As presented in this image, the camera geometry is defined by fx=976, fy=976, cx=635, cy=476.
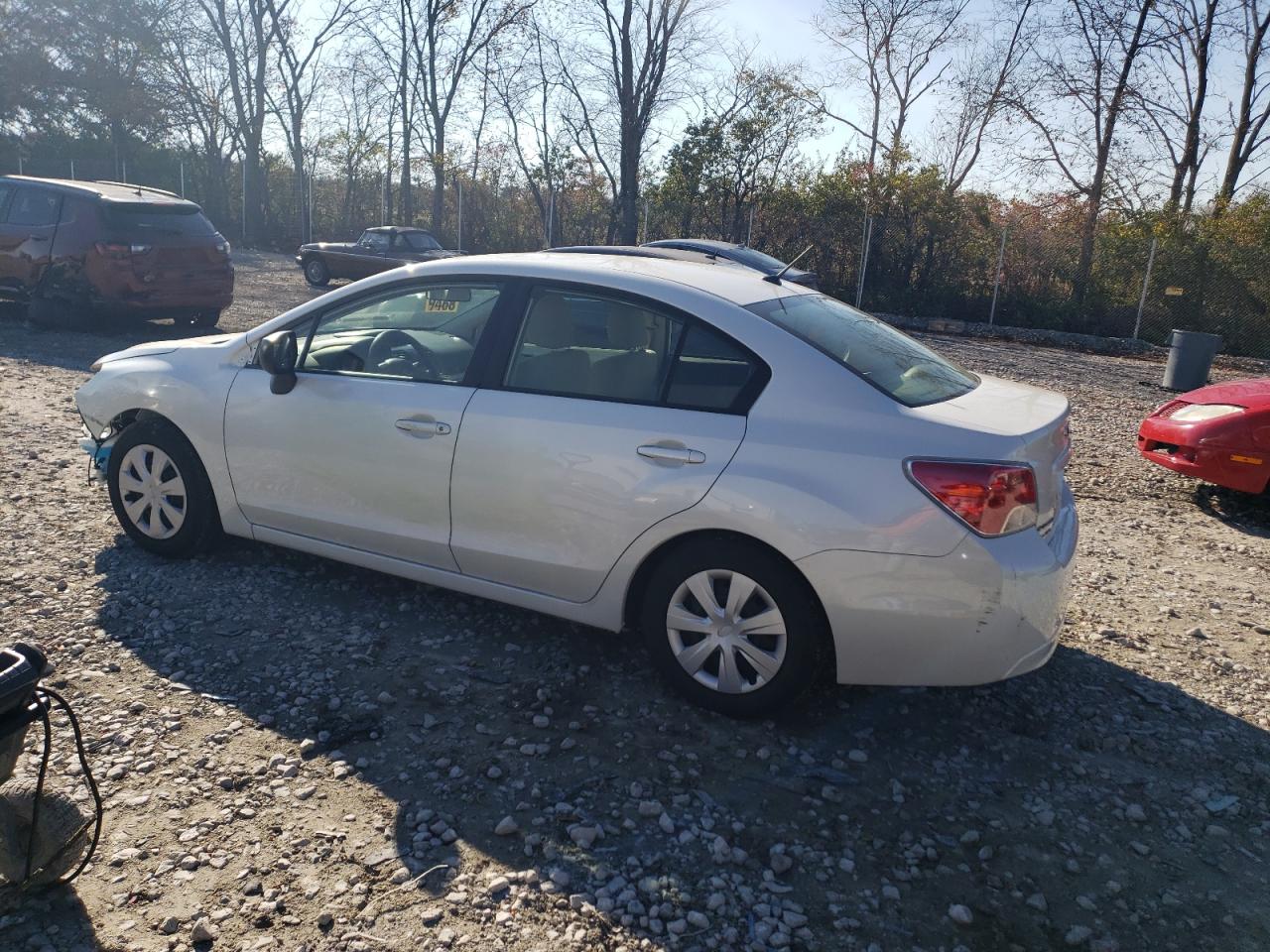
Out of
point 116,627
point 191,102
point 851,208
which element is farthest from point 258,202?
point 116,627

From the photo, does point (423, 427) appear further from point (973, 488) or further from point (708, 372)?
point (973, 488)

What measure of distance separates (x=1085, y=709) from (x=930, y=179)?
751 inches

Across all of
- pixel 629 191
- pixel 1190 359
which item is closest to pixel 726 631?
pixel 1190 359

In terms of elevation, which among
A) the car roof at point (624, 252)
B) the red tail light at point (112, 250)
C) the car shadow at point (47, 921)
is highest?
the car roof at point (624, 252)

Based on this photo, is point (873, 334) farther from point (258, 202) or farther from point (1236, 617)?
point (258, 202)

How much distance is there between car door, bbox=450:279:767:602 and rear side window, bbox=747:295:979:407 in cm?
32

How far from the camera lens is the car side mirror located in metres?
4.35

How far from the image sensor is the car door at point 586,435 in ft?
11.8

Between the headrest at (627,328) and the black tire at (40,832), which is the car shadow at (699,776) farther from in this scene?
the headrest at (627,328)

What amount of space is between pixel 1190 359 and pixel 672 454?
11955mm

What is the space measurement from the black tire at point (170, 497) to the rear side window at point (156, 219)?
740 centimetres

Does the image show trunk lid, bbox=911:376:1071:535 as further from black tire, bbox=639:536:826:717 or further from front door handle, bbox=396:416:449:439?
front door handle, bbox=396:416:449:439

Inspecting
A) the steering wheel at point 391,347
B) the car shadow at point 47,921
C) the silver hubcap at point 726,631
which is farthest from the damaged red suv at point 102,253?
the car shadow at point 47,921

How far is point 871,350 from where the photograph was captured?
3.92m
